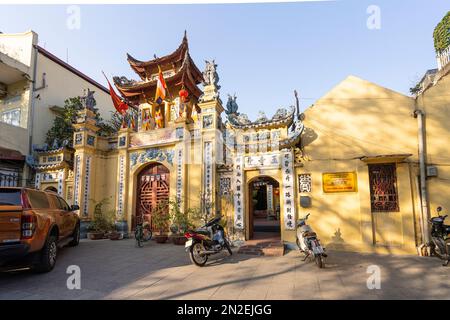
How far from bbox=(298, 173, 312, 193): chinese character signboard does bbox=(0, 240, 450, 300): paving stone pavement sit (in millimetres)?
1957

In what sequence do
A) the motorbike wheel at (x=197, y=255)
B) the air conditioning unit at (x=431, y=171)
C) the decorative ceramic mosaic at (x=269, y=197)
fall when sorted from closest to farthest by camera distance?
the motorbike wheel at (x=197, y=255), the air conditioning unit at (x=431, y=171), the decorative ceramic mosaic at (x=269, y=197)

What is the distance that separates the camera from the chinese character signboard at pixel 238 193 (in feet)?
26.4

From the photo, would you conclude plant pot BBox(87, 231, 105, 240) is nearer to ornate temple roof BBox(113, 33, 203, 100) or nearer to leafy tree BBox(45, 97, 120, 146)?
leafy tree BBox(45, 97, 120, 146)

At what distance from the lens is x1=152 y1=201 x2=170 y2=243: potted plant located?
855cm

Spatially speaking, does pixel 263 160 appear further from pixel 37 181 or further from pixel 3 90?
pixel 3 90

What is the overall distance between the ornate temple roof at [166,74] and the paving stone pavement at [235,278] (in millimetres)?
9261

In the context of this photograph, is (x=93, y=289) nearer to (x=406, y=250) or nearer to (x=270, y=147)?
(x=270, y=147)

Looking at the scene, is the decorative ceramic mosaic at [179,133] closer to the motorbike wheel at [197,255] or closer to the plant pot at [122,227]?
the plant pot at [122,227]

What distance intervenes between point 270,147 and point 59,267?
20.8ft

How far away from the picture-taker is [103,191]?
36.2 ft

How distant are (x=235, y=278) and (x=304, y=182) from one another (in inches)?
160

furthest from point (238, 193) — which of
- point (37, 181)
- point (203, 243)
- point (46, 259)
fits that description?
point (37, 181)

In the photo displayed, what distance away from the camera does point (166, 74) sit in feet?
45.7

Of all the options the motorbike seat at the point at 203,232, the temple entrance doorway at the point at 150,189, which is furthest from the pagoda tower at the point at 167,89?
the motorbike seat at the point at 203,232
